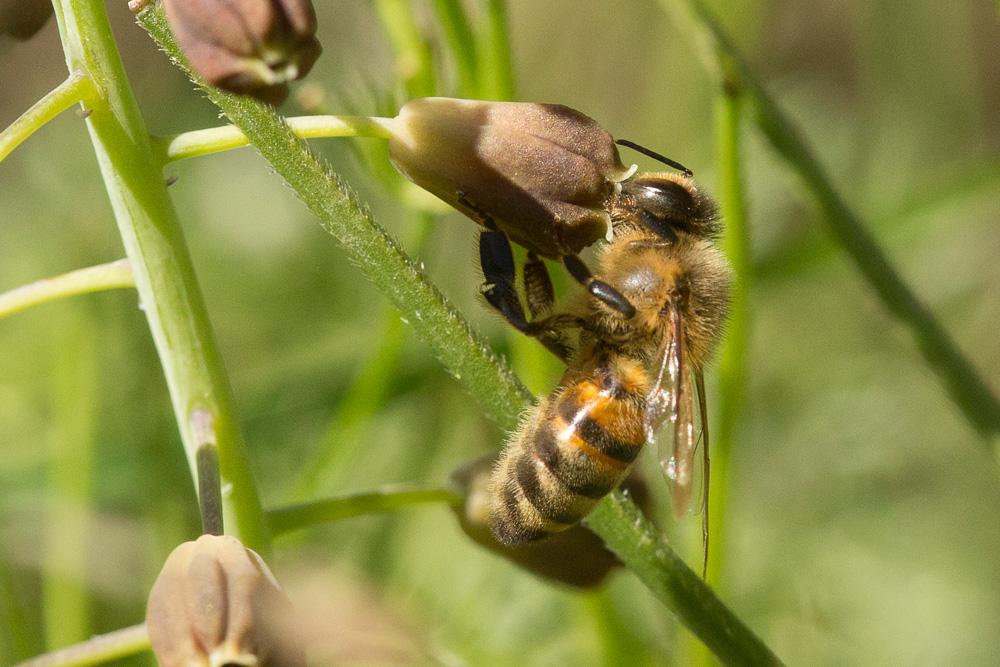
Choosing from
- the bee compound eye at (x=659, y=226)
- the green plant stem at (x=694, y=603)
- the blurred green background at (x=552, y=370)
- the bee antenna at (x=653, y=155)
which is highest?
the bee antenna at (x=653, y=155)

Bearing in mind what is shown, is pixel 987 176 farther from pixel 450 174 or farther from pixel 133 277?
pixel 133 277

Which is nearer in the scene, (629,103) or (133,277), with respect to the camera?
(133,277)

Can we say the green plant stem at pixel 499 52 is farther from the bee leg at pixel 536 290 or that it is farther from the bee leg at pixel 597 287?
the bee leg at pixel 597 287

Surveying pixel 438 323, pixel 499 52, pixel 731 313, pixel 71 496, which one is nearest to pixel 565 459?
pixel 438 323

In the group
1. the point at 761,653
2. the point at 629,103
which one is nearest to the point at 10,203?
the point at 629,103

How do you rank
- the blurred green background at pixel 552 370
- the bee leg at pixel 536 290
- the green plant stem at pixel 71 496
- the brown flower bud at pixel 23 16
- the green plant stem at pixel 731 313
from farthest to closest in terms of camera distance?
the blurred green background at pixel 552 370 < the green plant stem at pixel 71 496 < the green plant stem at pixel 731 313 < the bee leg at pixel 536 290 < the brown flower bud at pixel 23 16

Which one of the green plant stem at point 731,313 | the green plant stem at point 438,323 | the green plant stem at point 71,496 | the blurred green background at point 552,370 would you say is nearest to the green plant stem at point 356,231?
the green plant stem at point 438,323

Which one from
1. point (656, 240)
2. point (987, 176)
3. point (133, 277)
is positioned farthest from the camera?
point (987, 176)

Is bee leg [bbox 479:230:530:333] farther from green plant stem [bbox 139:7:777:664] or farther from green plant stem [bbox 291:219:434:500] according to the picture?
green plant stem [bbox 291:219:434:500]
